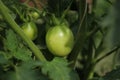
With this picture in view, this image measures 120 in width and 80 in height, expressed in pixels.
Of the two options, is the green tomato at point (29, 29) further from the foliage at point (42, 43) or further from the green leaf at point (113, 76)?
the green leaf at point (113, 76)

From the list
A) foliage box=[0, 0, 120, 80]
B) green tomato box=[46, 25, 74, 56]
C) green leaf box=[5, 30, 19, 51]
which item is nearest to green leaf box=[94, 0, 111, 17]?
foliage box=[0, 0, 120, 80]

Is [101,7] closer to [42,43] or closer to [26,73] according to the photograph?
[42,43]

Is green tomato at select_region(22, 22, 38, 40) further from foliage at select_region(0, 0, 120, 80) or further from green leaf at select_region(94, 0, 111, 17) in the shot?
green leaf at select_region(94, 0, 111, 17)

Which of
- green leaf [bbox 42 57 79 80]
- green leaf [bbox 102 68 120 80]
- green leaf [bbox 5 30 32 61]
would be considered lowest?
green leaf [bbox 102 68 120 80]

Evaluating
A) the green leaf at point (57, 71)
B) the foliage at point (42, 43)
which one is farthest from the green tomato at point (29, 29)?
the green leaf at point (57, 71)

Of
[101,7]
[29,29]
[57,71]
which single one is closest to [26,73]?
[57,71]

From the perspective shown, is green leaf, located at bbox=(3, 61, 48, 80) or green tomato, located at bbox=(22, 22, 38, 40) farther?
green tomato, located at bbox=(22, 22, 38, 40)
